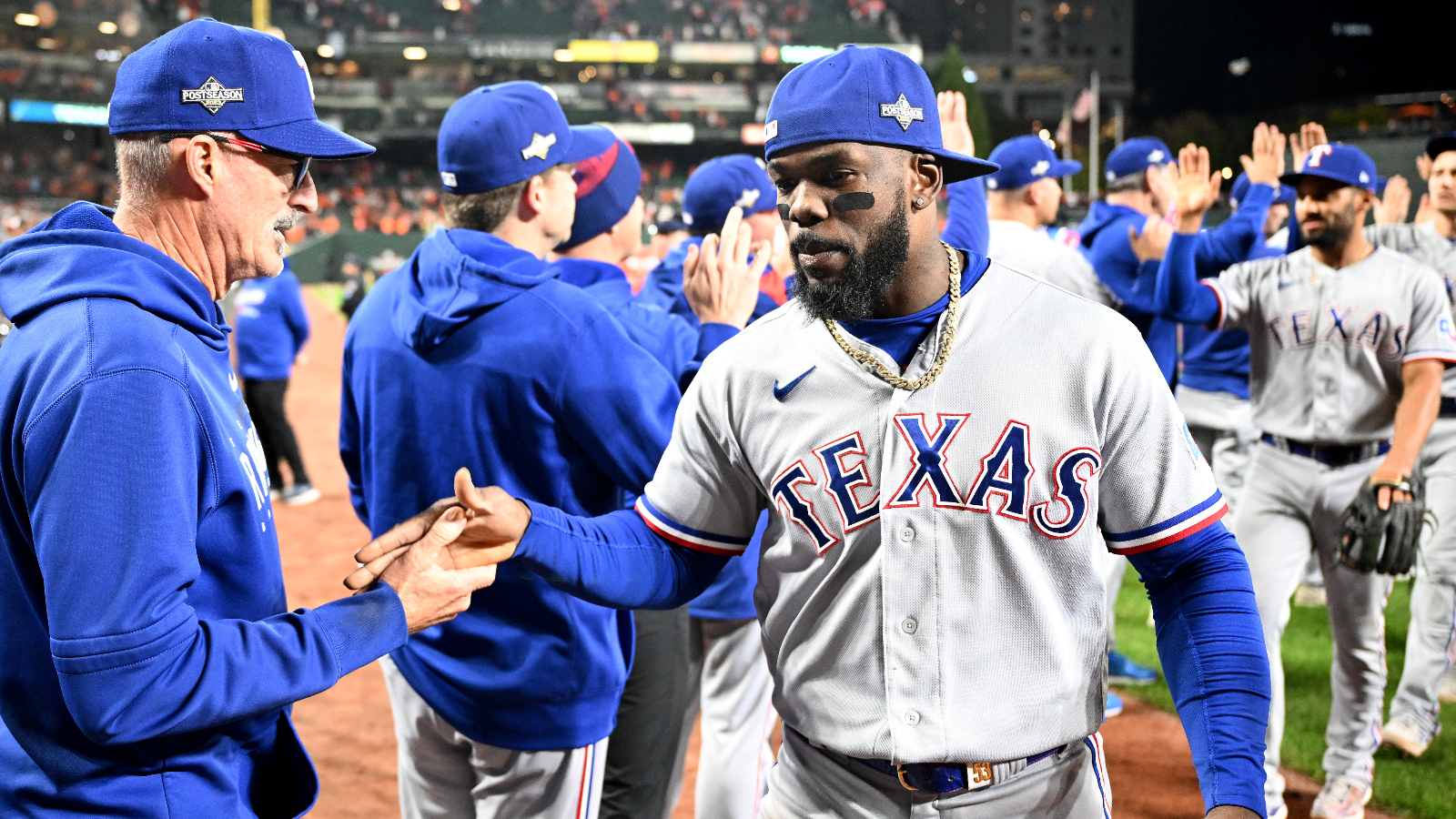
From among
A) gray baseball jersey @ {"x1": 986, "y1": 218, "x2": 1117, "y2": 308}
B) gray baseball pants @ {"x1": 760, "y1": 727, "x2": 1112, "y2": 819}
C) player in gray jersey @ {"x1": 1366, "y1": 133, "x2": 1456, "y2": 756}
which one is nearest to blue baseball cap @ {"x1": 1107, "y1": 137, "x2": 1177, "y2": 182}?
gray baseball jersey @ {"x1": 986, "y1": 218, "x2": 1117, "y2": 308}

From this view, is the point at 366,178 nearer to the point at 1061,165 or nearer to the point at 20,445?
the point at 1061,165

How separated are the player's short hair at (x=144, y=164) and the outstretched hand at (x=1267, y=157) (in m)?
4.80

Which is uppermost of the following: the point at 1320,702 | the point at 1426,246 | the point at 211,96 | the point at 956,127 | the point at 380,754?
the point at 211,96

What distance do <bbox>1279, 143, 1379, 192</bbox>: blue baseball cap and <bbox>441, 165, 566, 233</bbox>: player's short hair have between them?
11.1 ft

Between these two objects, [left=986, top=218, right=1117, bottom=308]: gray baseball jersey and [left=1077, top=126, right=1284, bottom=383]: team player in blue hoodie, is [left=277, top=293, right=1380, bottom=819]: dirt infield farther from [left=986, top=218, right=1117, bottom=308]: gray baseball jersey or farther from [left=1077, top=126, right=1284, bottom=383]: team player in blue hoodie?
[left=986, top=218, right=1117, bottom=308]: gray baseball jersey

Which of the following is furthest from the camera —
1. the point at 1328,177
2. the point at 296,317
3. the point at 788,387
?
the point at 296,317

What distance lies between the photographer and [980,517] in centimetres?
187

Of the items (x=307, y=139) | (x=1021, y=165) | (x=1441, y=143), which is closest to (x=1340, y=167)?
(x=1021, y=165)

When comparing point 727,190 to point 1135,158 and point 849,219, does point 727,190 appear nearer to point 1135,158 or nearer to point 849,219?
point 849,219

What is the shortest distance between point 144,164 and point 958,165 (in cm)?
145

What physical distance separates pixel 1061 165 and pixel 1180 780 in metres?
3.90

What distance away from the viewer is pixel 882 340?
6.71 feet

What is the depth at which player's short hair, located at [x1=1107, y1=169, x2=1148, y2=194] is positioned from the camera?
6.33m

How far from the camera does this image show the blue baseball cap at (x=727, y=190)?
4.37 m
